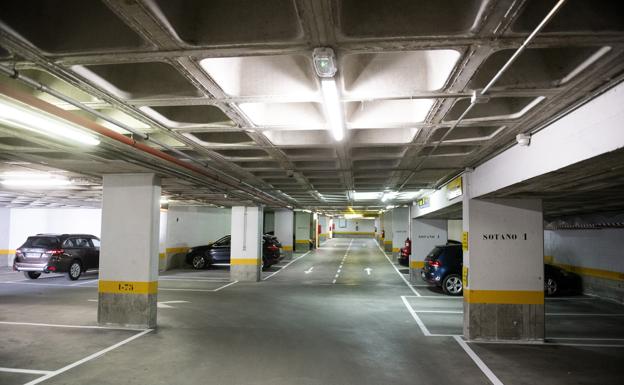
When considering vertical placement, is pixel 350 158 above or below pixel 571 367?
above

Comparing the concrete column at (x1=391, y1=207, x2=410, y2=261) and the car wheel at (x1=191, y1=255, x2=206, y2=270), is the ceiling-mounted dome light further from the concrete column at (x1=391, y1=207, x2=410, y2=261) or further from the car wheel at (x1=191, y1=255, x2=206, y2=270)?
the concrete column at (x1=391, y1=207, x2=410, y2=261)

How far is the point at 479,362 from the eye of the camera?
627 cm

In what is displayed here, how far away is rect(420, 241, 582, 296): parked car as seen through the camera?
12.7m

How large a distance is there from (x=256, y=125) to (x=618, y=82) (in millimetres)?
3671

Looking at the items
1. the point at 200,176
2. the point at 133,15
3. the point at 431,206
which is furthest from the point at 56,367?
the point at 431,206

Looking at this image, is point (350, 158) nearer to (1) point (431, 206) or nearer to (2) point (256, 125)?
(2) point (256, 125)

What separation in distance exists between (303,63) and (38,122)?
275 centimetres

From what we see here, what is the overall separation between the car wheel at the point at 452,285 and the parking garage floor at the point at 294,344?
491 millimetres

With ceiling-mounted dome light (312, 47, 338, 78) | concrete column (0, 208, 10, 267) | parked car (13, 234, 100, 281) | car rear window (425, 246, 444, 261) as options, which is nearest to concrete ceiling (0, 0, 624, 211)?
ceiling-mounted dome light (312, 47, 338, 78)

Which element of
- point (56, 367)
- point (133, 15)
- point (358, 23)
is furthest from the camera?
point (56, 367)

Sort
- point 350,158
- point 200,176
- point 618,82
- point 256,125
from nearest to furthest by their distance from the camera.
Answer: point 618,82 → point 256,125 → point 350,158 → point 200,176

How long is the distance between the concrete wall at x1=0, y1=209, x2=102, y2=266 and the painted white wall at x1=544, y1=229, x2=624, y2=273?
21094mm

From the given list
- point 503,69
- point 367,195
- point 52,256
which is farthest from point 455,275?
point 52,256

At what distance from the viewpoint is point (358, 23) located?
8.87ft
